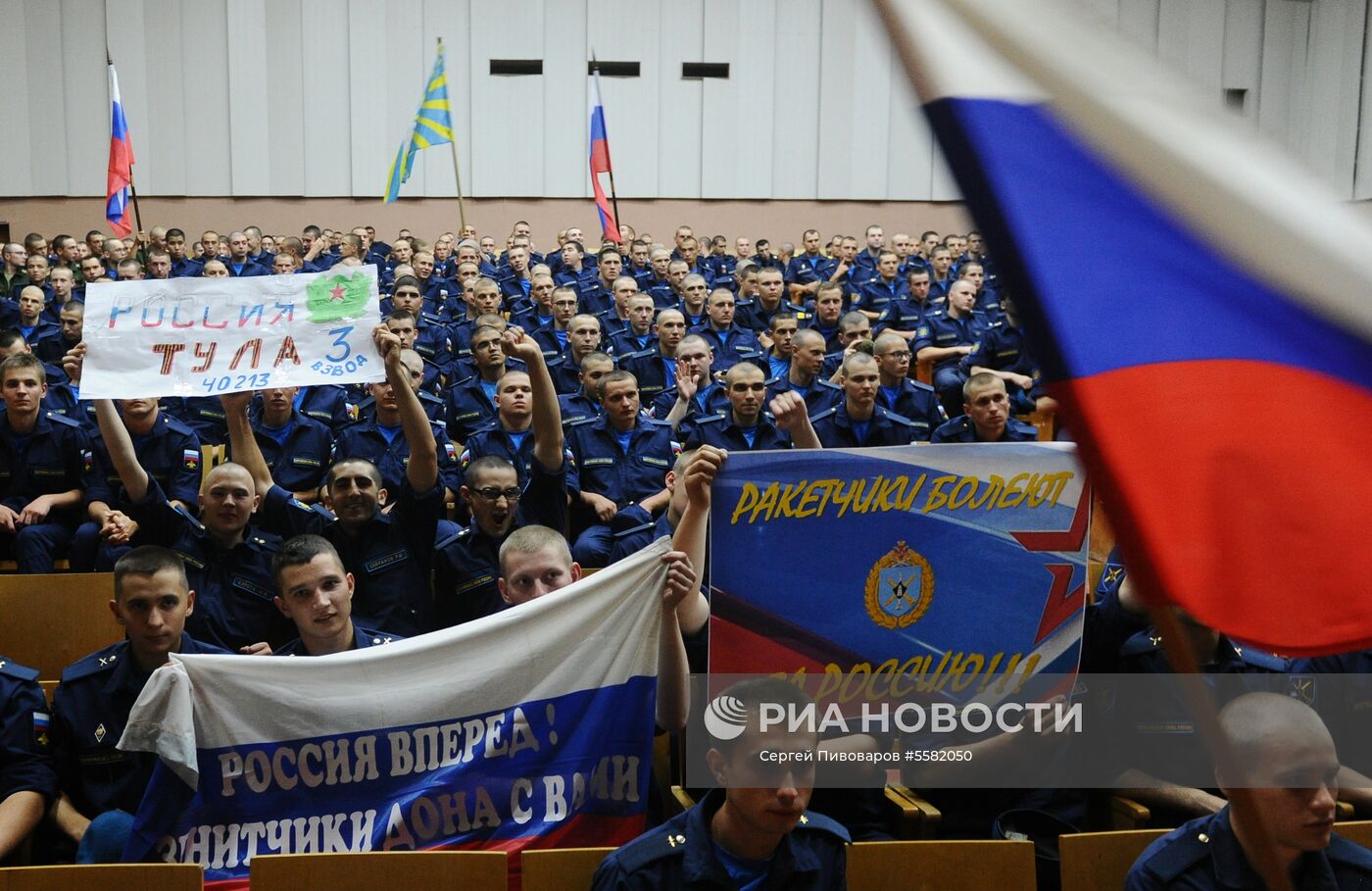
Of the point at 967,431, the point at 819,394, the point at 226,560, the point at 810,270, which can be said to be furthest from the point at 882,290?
the point at 226,560

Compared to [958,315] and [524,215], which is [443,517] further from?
[524,215]

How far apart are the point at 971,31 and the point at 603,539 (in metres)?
5.10

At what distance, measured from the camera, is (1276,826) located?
2938 millimetres

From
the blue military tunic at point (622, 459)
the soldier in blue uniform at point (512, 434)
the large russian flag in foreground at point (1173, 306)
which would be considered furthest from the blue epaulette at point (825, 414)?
the large russian flag in foreground at point (1173, 306)

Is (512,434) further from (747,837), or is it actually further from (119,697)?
(747,837)

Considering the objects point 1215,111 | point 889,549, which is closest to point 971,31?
point 1215,111

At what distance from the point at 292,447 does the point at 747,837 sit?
4764 mm

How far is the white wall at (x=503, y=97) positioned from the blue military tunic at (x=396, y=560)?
16.0 m

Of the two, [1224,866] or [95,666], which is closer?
[1224,866]

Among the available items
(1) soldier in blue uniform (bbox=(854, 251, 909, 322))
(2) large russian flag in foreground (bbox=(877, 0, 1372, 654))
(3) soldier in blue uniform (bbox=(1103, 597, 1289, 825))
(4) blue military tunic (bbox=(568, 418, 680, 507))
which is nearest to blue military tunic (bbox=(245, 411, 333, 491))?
(4) blue military tunic (bbox=(568, 418, 680, 507))

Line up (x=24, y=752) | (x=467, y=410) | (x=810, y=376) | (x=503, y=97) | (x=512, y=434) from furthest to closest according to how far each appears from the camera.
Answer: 1. (x=503, y=97)
2. (x=810, y=376)
3. (x=467, y=410)
4. (x=512, y=434)
5. (x=24, y=752)

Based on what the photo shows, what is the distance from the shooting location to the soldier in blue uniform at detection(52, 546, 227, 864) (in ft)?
13.1

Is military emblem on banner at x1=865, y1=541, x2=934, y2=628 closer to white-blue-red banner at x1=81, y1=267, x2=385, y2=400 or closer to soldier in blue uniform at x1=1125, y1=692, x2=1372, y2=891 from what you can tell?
soldier in blue uniform at x1=1125, y1=692, x2=1372, y2=891

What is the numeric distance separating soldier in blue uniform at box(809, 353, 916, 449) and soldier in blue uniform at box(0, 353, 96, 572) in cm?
431
